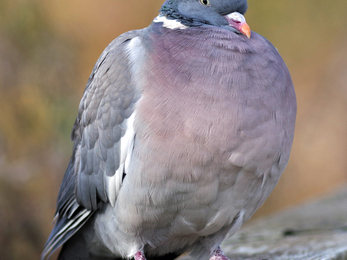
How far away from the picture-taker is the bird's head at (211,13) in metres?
2.91

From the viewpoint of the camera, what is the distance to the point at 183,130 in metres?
2.54

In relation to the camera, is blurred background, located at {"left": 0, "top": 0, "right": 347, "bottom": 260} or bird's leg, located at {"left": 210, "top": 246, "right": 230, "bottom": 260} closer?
bird's leg, located at {"left": 210, "top": 246, "right": 230, "bottom": 260}

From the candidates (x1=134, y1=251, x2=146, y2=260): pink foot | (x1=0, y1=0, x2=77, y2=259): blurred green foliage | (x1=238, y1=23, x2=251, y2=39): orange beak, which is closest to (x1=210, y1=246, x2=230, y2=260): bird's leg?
(x1=134, y1=251, x2=146, y2=260): pink foot

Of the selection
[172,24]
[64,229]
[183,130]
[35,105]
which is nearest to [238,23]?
[172,24]

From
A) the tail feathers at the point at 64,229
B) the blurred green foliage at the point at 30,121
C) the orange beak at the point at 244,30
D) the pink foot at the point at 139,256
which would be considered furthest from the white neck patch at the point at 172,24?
the blurred green foliage at the point at 30,121

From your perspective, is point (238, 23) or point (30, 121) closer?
point (238, 23)

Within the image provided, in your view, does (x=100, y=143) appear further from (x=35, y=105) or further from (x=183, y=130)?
(x=35, y=105)

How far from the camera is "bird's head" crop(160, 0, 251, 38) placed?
2906mm

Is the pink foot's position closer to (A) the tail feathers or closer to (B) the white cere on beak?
(A) the tail feathers

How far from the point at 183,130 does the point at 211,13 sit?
85cm

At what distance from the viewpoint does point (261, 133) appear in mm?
2602

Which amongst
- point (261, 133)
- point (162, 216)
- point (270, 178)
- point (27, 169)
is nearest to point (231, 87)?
point (261, 133)

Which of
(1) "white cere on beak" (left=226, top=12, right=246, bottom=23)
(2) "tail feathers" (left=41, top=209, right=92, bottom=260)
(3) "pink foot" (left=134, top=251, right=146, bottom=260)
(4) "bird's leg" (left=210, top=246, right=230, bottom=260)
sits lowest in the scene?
(4) "bird's leg" (left=210, top=246, right=230, bottom=260)

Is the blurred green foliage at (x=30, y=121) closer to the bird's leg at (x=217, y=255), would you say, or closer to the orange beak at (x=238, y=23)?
the bird's leg at (x=217, y=255)
